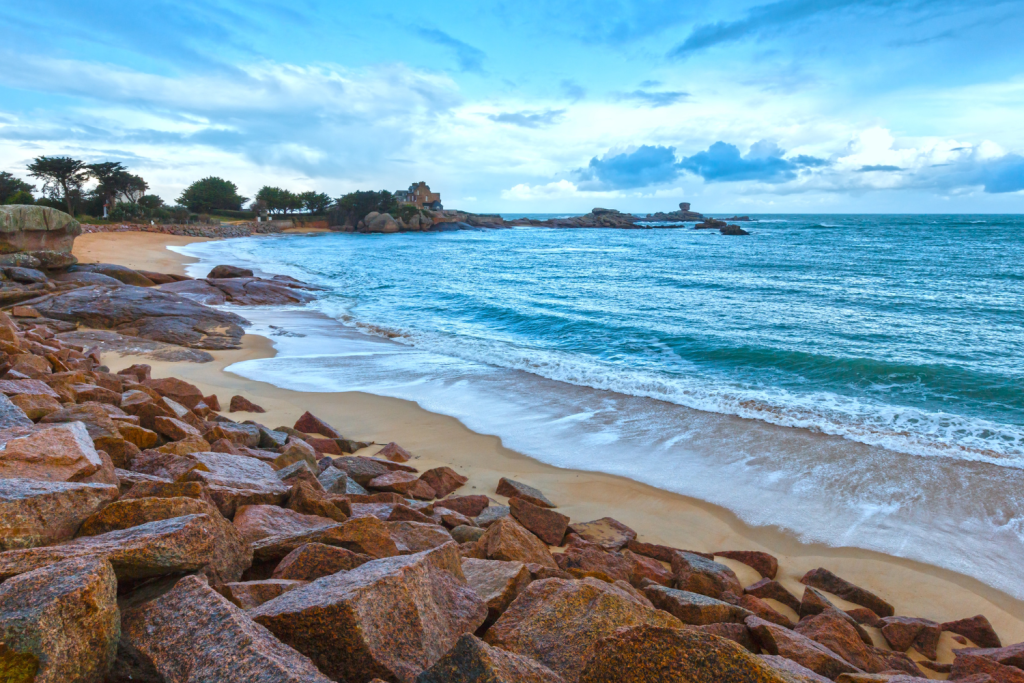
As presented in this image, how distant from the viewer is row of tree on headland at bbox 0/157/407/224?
59.1 m

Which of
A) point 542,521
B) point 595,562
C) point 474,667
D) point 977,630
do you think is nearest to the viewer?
point 474,667

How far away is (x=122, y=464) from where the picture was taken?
14.6 ft

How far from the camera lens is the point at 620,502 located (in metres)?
6.68

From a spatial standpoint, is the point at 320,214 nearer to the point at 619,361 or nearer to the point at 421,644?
the point at 619,361

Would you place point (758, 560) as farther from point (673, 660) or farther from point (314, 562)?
point (314, 562)

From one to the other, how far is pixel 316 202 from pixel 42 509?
379 ft

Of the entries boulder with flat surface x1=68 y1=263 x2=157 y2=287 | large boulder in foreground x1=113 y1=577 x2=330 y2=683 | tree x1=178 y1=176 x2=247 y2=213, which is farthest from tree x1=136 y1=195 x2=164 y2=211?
large boulder in foreground x1=113 y1=577 x2=330 y2=683

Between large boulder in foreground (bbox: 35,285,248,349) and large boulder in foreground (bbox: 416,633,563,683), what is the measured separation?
12.7 m

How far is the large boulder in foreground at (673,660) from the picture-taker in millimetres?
2059

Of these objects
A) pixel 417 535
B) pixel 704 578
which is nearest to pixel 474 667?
pixel 417 535

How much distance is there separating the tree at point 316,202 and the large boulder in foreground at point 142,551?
114 metres

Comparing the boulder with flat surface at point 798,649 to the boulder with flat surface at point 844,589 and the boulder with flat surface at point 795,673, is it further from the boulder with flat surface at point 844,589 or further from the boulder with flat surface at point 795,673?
the boulder with flat surface at point 844,589

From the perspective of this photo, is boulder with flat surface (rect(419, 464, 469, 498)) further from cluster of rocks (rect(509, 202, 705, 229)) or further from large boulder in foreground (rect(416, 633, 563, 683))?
cluster of rocks (rect(509, 202, 705, 229))

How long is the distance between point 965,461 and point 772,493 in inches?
128
